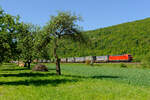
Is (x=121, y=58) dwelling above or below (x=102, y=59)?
above

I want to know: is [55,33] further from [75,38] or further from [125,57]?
[125,57]

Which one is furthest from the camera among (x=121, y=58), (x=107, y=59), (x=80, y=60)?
(x=80, y=60)

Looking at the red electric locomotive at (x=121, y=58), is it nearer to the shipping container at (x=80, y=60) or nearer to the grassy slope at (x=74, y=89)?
the shipping container at (x=80, y=60)

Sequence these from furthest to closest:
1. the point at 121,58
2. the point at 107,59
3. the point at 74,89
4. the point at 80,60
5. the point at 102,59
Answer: the point at 80,60, the point at 102,59, the point at 107,59, the point at 121,58, the point at 74,89

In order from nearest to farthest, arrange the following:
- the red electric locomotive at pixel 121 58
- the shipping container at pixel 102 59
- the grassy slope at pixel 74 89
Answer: the grassy slope at pixel 74 89 < the red electric locomotive at pixel 121 58 < the shipping container at pixel 102 59

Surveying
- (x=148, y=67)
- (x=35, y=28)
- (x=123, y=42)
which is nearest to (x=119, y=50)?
(x=123, y=42)

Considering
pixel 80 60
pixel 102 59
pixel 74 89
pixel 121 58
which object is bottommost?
pixel 74 89

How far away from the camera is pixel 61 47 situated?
77.8 ft

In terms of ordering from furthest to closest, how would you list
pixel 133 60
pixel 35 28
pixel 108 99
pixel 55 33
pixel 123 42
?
pixel 123 42 < pixel 133 60 < pixel 35 28 < pixel 55 33 < pixel 108 99

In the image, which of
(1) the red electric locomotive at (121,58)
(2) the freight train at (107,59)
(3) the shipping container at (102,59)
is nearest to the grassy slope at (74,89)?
(1) the red electric locomotive at (121,58)

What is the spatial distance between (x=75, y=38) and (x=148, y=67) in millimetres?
31976

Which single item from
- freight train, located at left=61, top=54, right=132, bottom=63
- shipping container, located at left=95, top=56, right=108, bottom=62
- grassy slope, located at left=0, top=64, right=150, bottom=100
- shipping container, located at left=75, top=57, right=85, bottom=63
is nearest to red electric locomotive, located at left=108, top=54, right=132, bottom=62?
freight train, located at left=61, top=54, right=132, bottom=63

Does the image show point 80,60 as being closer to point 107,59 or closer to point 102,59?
point 102,59

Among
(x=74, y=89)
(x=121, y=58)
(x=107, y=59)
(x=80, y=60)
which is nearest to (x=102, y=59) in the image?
(x=107, y=59)
